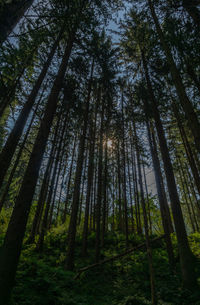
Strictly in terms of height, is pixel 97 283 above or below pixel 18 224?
below

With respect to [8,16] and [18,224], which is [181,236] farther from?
[8,16]

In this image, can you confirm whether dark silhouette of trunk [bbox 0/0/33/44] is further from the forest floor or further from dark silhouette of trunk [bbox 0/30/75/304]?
the forest floor

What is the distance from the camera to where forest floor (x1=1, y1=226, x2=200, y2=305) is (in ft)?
10.4

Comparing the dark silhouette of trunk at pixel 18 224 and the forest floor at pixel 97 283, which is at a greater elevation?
the dark silhouette of trunk at pixel 18 224

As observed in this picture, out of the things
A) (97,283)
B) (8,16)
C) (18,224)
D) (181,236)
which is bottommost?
(97,283)

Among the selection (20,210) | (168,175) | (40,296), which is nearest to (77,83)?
(168,175)

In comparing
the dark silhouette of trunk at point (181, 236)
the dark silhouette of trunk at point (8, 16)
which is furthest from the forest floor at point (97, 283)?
the dark silhouette of trunk at point (8, 16)

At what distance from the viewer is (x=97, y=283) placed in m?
5.29

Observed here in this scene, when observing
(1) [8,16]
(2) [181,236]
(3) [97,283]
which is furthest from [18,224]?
(2) [181,236]

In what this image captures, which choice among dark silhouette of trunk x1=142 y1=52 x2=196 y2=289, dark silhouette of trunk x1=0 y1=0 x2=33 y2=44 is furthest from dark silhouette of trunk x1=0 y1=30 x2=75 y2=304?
dark silhouette of trunk x1=142 y1=52 x2=196 y2=289

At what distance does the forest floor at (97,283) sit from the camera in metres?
3.17

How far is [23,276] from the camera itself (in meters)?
3.73

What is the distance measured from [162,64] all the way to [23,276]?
31.4ft

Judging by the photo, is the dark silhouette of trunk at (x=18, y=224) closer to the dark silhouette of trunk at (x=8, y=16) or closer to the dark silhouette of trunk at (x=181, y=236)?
the dark silhouette of trunk at (x=8, y=16)
